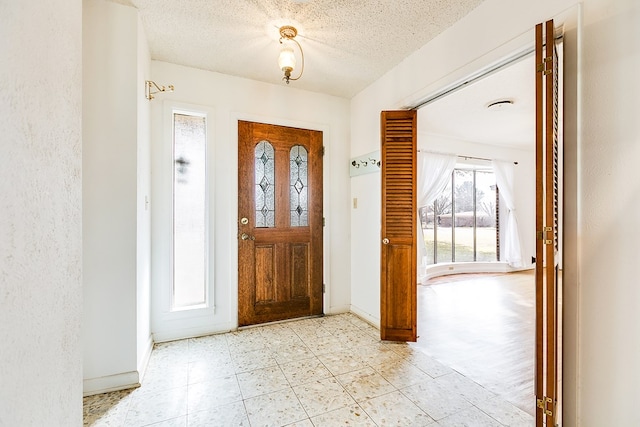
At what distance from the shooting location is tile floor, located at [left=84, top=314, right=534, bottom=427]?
66.7 inches

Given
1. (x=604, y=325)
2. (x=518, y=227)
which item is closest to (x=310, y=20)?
(x=604, y=325)

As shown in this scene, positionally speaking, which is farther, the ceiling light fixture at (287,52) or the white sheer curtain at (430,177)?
the white sheer curtain at (430,177)

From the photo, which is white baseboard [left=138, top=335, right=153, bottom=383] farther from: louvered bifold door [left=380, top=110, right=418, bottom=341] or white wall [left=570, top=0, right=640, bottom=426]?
white wall [left=570, top=0, right=640, bottom=426]

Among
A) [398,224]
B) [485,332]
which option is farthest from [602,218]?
[485,332]

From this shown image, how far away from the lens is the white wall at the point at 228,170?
8.82ft

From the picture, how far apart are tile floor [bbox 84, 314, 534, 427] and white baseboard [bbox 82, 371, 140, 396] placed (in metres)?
0.05

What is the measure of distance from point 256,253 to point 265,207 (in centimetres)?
49

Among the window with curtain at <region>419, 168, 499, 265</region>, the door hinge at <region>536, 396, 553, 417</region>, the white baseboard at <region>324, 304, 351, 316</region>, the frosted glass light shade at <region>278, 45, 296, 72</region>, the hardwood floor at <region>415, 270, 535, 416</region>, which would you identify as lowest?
the hardwood floor at <region>415, 270, 535, 416</region>

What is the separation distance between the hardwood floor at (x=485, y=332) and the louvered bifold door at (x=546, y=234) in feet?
1.60

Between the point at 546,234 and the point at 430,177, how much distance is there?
3833 millimetres

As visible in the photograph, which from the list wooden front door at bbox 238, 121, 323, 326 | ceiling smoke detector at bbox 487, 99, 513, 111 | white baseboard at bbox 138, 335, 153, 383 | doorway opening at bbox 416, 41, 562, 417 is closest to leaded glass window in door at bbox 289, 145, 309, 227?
wooden front door at bbox 238, 121, 323, 326

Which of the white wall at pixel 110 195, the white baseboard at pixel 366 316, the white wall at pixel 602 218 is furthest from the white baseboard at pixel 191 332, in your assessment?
the white wall at pixel 602 218

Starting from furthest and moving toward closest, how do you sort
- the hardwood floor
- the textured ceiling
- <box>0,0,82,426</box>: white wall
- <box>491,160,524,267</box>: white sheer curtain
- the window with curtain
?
<box>491,160,524,267</box>: white sheer curtain
the window with curtain
the hardwood floor
the textured ceiling
<box>0,0,82,426</box>: white wall

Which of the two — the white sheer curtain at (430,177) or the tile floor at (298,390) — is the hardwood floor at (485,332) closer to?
the tile floor at (298,390)
